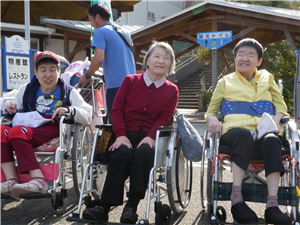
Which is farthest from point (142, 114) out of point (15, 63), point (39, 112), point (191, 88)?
point (191, 88)

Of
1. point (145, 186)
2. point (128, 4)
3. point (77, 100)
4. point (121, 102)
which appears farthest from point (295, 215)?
point (128, 4)

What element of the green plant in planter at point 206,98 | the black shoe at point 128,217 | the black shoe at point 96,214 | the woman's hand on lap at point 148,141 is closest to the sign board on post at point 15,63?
the woman's hand on lap at point 148,141

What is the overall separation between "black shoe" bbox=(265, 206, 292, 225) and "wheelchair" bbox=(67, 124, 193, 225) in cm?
67

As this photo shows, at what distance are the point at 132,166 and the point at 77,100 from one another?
102 cm

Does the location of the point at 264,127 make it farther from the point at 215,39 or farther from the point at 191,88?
the point at 191,88

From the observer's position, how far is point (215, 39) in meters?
8.59

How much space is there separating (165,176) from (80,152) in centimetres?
106

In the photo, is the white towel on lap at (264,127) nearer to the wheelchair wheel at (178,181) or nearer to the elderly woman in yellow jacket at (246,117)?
the elderly woman in yellow jacket at (246,117)

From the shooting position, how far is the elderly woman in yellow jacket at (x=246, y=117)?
225 centimetres

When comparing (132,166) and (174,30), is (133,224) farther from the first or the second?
(174,30)

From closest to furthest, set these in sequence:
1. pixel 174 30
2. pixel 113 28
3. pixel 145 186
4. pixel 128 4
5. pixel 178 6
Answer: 1. pixel 145 186
2. pixel 113 28
3. pixel 174 30
4. pixel 128 4
5. pixel 178 6

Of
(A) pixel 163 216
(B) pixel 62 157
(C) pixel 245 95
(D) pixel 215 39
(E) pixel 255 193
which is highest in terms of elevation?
(D) pixel 215 39

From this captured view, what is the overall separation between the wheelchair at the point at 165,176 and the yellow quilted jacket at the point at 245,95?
0.42 meters

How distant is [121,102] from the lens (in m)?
2.77
